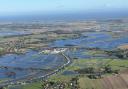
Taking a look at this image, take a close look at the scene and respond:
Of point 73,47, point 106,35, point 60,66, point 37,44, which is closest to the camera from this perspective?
point 60,66

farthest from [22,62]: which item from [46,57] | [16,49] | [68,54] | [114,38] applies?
[114,38]

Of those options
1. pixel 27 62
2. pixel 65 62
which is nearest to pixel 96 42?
pixel 65 62

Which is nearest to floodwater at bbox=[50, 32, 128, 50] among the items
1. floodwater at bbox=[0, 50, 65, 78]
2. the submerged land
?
the submerged land

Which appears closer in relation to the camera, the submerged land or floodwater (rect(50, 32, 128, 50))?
the submerged land

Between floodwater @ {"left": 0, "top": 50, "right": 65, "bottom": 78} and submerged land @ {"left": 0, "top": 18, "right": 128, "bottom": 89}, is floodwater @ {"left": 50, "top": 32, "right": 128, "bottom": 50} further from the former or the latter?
floodwater @ {"left": 0, "top": 50, "right": 65, "bottom": 78}

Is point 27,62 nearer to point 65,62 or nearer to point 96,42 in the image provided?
point 65,62

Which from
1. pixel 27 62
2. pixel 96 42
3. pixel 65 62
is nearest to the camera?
pixel 65 62

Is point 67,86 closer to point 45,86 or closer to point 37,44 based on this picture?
point 45,86

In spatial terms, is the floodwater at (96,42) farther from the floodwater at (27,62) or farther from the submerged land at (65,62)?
the floodwater at (27,62)

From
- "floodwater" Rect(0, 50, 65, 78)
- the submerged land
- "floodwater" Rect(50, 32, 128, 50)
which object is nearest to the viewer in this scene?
the submerged land
